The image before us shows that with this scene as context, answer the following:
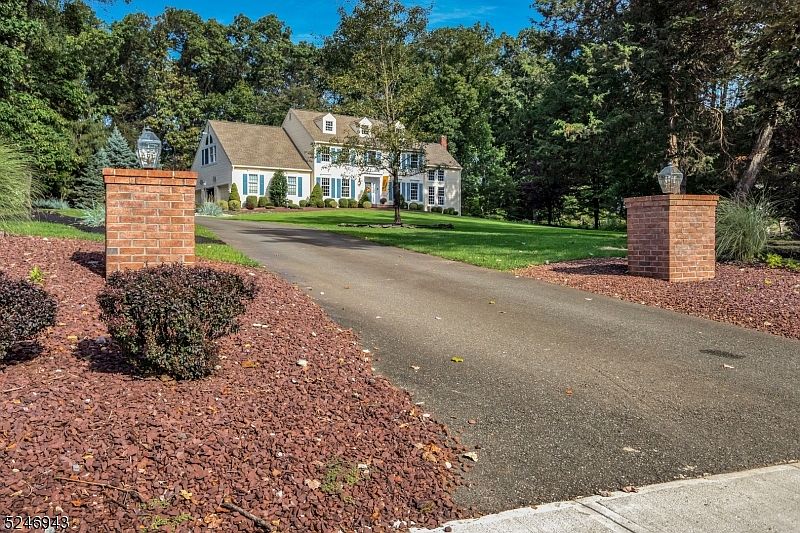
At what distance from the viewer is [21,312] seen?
150 inches

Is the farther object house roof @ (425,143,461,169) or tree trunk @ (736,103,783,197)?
house roof @ (425,143,461,169)

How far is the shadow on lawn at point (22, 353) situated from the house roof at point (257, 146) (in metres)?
34.0

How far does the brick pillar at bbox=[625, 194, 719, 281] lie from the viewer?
891cm

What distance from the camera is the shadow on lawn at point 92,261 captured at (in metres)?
6.58

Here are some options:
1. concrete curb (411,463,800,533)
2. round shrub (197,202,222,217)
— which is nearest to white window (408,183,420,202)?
round shrub (197,202,222,217)

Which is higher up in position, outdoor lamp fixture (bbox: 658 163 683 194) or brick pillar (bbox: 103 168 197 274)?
outdoor lamp fixture (bbox: 658 163 683 194)

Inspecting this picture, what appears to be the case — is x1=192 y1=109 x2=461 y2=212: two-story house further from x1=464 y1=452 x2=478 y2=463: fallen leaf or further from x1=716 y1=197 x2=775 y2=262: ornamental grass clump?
x1=464 y1=452 x2=478 y2=463: fallen leaf

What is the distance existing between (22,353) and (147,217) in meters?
2.51

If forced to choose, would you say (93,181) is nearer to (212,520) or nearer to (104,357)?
(104,357)

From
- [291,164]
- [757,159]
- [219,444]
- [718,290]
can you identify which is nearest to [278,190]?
[291,164]

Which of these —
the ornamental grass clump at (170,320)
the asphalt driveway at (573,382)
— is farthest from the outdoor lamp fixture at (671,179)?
the ornamental grass clump at (170,320)

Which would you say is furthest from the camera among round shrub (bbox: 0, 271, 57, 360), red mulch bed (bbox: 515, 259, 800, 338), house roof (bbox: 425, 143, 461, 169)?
house roof (bbox: 425, 143, 461, 169)

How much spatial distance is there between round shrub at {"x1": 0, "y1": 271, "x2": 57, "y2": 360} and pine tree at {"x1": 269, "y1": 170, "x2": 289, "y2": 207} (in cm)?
3362

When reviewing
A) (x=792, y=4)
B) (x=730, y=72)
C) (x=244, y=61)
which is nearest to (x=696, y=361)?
(x=792, y=4)
